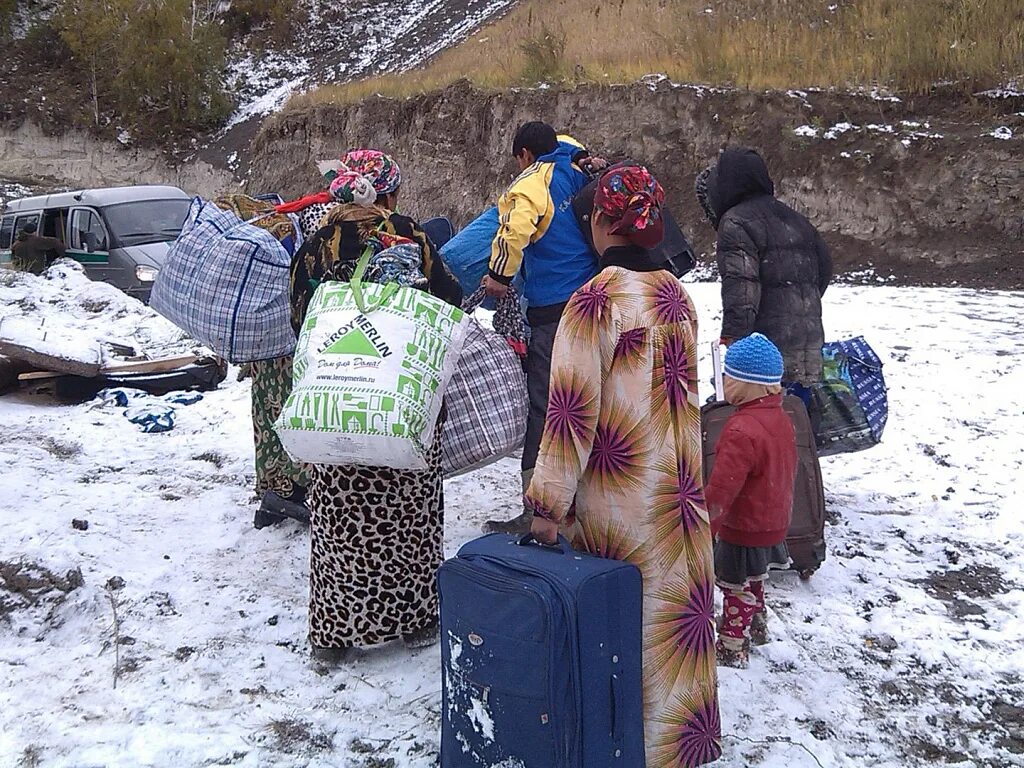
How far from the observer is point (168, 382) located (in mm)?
7355

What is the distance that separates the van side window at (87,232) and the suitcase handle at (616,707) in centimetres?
1172

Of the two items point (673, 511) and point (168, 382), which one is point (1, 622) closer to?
point (673, 511)

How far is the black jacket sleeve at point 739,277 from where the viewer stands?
4102 millimetres

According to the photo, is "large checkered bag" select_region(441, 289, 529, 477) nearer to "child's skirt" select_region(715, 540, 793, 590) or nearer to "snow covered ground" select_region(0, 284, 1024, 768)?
"snow covered ground" select_region(0, 284, 1024, 768)

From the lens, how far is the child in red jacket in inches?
125

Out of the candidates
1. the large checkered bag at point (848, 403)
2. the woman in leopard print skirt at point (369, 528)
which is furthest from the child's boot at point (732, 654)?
the large checkered bag at point (848, 403)

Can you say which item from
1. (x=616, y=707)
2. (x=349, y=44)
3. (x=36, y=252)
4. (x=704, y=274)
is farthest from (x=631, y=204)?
(x=349, y=44)

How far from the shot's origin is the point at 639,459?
100 inches

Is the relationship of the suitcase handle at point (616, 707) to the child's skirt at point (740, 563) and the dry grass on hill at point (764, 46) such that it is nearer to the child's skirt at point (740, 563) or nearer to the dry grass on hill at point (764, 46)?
the child's skirt at point (740, 563)

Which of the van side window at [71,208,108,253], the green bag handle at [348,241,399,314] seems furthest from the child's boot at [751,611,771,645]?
the van side window at [71,208,108,253]

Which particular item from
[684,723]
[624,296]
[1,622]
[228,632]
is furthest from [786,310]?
[1,622]

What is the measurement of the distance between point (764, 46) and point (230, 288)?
487 inches

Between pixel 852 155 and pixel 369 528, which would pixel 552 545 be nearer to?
pixel 369 528

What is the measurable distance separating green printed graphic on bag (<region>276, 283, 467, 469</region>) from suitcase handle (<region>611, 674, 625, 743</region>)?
0.99 meters
